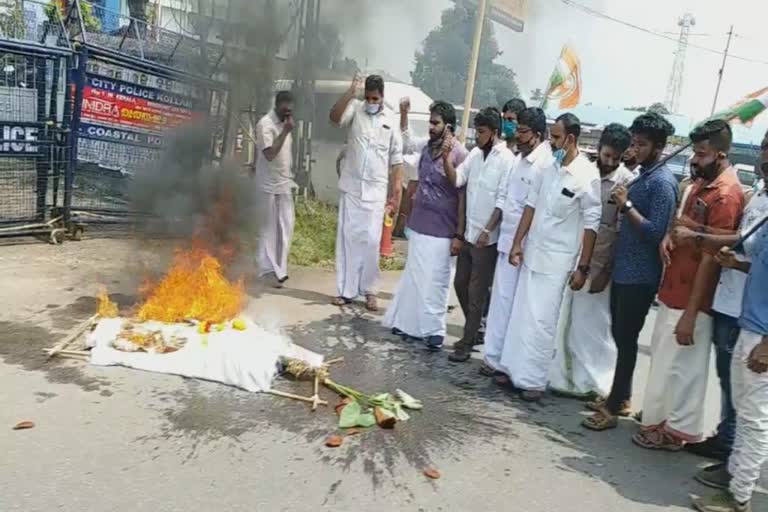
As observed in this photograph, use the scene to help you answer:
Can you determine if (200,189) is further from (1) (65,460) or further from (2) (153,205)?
(1) (65,460)

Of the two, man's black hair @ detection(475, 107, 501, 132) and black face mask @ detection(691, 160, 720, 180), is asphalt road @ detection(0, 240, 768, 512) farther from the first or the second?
man's black hair @ detection(475, 107, 501, 132)

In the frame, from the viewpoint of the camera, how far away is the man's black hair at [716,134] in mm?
3537

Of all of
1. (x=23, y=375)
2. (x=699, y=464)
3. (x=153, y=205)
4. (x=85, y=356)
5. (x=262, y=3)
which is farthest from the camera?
(x=153, y=205)

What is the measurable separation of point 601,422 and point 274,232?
3.79 metres

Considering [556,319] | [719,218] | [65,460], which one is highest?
[719,218]

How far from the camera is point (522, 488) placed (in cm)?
334

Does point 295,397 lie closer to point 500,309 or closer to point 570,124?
point 500,309

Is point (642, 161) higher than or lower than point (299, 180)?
higher

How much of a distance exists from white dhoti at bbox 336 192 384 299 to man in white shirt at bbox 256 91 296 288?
27.5 inches

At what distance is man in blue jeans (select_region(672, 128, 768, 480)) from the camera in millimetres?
3311

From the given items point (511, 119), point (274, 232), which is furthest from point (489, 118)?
point (274, 232)

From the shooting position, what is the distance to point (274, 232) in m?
6.73

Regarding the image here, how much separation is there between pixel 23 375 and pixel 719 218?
4.08m

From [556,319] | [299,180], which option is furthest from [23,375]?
[299,180]
